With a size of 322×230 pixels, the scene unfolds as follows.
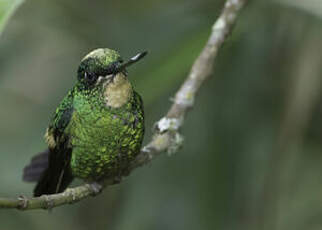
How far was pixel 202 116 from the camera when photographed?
380 centimetres

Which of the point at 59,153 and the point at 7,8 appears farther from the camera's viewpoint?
the point at 59,153

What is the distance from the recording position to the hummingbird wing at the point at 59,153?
2537 mm

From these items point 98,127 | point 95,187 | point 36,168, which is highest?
point 98,127

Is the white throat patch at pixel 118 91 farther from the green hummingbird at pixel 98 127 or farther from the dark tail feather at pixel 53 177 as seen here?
the dark tail feather at pixel 53 177

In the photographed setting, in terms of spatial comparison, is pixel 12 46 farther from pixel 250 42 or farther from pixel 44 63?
pixel 250 42

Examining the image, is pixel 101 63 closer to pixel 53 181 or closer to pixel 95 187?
pixel 95 187

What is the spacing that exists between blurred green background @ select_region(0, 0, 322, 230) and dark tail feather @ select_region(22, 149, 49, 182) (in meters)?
0.41

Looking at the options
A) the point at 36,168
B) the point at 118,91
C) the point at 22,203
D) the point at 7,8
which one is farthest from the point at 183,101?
the point at 22,203

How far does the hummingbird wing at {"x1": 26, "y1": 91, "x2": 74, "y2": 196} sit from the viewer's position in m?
2.54

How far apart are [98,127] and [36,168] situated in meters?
0.61

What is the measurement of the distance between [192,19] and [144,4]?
372mm

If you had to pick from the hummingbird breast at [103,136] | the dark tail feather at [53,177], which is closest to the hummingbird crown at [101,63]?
the hummingbird breast at [103,136]

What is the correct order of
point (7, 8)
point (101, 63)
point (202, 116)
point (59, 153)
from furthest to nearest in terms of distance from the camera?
point (202, 116), point (59, 153), point (101, 63), point (7, 8)

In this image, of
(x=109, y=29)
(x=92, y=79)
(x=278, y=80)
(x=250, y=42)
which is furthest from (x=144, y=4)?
(x=92, y=79)
